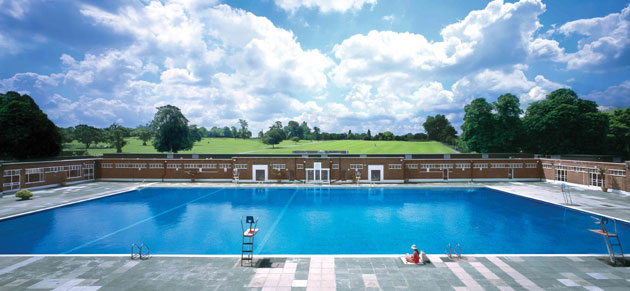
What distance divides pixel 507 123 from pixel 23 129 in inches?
3000

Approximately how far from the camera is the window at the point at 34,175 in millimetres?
31875

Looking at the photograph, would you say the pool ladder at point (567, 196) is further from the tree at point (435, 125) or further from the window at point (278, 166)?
the tree at point (435, 125)

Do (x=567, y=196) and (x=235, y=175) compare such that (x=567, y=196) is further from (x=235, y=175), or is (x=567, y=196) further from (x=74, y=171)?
(x=74, y=171)

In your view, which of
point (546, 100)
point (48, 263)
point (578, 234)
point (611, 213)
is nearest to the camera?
point (48, 263)

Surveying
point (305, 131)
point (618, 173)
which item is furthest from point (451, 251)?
point (305, 131)

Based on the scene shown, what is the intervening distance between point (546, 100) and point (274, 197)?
46.2m

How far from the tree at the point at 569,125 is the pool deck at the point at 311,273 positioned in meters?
39.8

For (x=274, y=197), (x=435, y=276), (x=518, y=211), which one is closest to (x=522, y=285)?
(x=435, y=276)

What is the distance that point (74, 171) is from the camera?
122 ft

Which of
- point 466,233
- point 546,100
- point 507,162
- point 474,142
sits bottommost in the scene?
point 466,233

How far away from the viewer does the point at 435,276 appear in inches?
427

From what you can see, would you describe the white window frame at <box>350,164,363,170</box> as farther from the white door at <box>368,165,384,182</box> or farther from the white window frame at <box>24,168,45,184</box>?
the white window frame at <box>24,168,45,184</box>

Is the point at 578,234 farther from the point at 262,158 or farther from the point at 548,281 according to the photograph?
the point at 262,158

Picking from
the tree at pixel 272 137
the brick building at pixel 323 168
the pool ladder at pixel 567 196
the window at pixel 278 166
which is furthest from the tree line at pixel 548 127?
the tree at pixel 272 137
